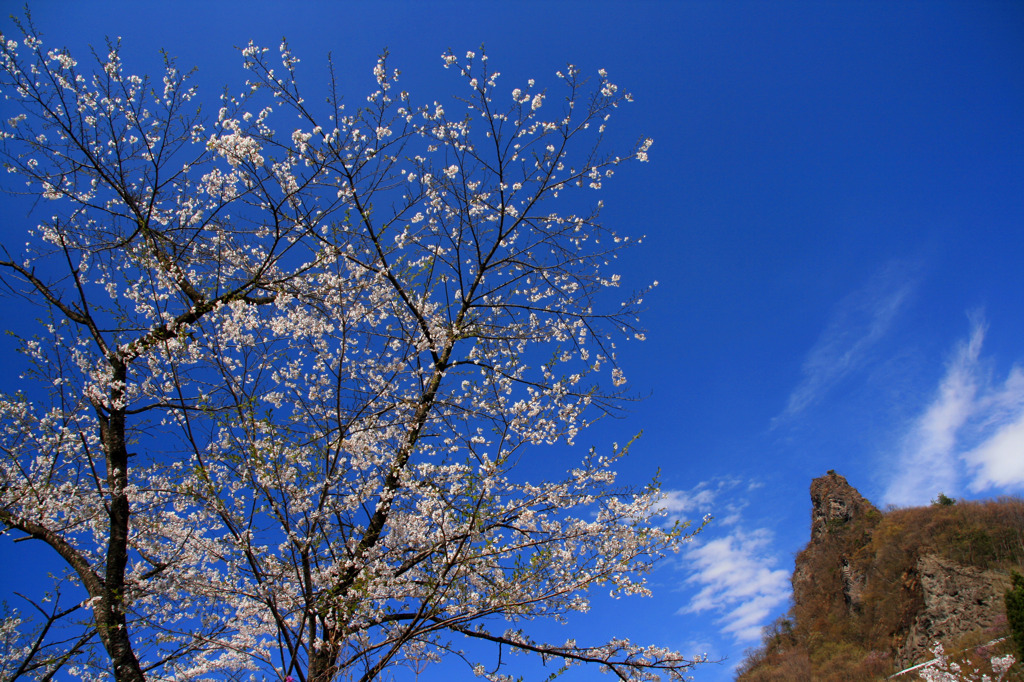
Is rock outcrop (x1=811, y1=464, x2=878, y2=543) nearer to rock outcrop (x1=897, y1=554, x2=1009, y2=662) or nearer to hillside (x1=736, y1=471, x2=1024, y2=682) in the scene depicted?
hillside (x1=736, y1=471, x2=1024, y2=682)

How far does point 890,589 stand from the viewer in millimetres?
40438

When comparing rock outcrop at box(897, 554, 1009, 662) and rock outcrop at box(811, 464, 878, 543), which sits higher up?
rock outcrop at box(811, 464, 878, 543)

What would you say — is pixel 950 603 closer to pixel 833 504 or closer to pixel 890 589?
pixel 890 589

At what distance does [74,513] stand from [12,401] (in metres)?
1.60

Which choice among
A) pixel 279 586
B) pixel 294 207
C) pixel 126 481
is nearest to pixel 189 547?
pixel 126 481

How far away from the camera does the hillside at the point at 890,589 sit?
102 feet

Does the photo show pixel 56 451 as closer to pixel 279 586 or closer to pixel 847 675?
pixel 279 586

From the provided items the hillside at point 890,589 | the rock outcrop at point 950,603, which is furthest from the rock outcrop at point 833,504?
the rock outcrop at point 950,603

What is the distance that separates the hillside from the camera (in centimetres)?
3094

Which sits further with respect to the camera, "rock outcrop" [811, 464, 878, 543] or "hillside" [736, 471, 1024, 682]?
"rock outcrop" [811, 464, 878, 543]

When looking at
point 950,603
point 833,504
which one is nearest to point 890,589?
point 950,603

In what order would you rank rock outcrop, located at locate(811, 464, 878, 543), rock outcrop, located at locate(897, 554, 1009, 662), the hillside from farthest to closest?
rock outcrop, located at locate(811, 464, 878, 543), the hillside, rock outcrop, located at locate(897, 554, 1009, 662)

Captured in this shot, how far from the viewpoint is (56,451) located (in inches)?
193

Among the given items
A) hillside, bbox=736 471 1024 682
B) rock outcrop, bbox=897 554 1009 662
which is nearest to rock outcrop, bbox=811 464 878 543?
hillside, bbox=736 471 1024 682
